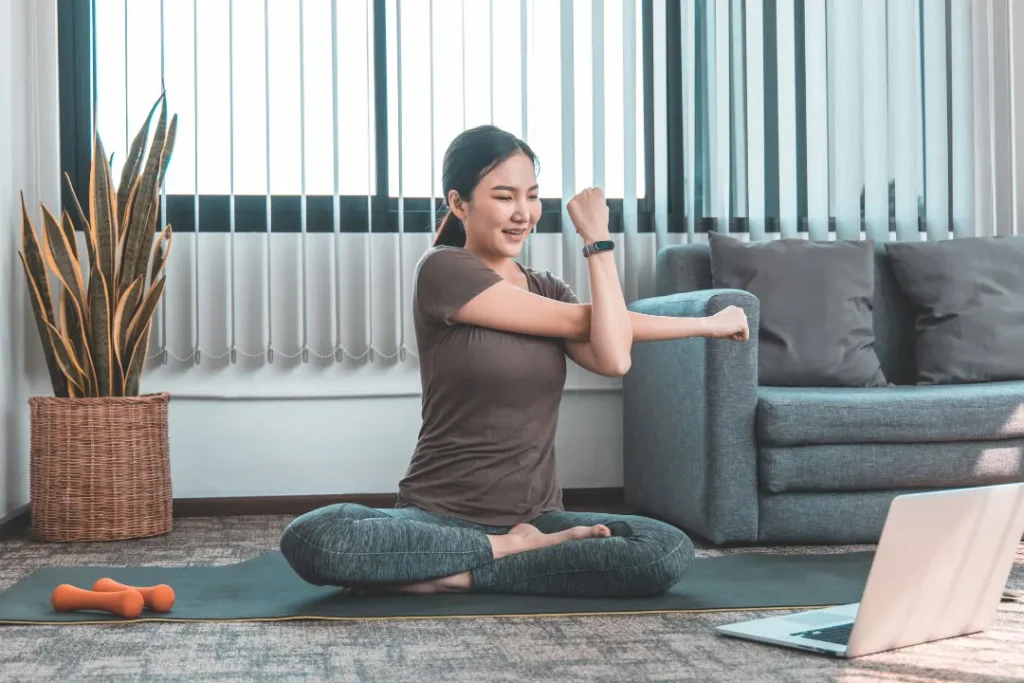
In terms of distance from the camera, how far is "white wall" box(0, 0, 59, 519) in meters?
3.16

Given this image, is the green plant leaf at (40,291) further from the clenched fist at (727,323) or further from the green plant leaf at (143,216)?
the clenched fist at (727,323)

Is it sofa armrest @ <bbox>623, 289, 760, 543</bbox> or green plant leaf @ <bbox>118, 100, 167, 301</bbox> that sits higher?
green plant leaf @ <bbox>118, 100, 167, 301</bbox>

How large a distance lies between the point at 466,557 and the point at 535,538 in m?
0.14

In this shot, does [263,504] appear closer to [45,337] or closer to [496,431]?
[45,337]

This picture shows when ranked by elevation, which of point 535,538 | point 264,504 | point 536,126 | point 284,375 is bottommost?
point 264,504

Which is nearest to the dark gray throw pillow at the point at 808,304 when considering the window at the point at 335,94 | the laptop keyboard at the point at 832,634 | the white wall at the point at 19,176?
the window at the point at 335,94

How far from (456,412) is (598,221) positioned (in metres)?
0.45

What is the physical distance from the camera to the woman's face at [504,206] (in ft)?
7.22

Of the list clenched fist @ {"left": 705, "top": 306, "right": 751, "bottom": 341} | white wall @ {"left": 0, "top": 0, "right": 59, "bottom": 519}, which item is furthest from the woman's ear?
white wall @ {"left": 0, "top": 0, "right": 59, "bottom": 519}

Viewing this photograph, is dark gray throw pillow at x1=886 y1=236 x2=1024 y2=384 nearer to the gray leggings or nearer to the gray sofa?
the gray sofa

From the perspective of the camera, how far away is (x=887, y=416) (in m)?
2.72

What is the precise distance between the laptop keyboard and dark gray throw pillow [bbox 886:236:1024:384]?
1.66 meters

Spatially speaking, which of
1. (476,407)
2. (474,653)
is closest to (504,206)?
(476,407)

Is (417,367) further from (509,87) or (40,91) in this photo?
(40,91)
